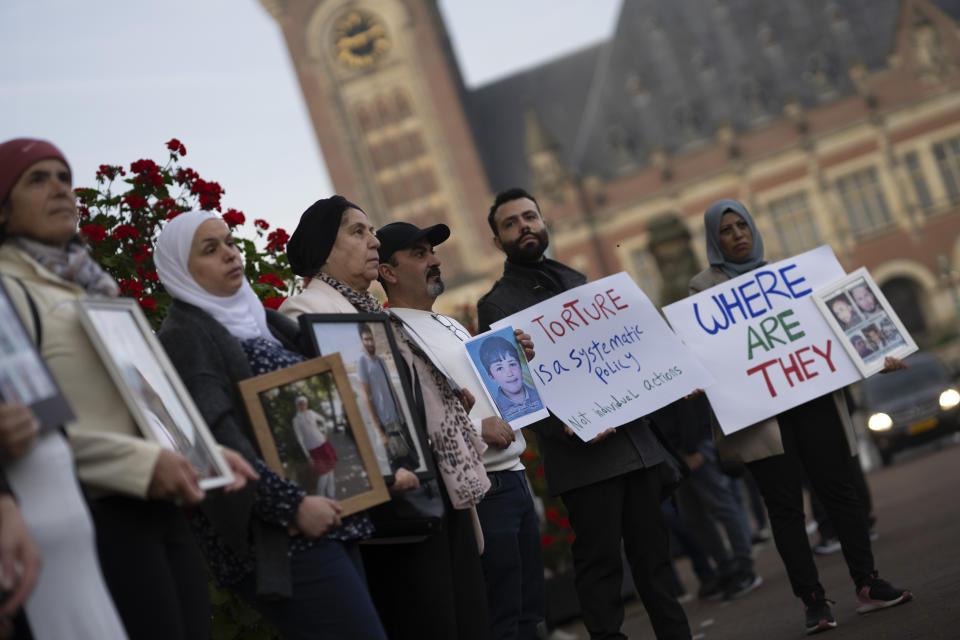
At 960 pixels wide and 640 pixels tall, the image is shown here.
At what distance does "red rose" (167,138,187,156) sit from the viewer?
19.9 feet

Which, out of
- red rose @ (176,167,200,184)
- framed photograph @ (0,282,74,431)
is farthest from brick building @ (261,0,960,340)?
framed photograph @ (0,282,74,431)

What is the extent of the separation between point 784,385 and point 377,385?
2.71m

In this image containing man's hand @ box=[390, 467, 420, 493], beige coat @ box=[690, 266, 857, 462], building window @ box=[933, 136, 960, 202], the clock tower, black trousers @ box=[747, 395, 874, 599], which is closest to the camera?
man's hand @ box=[390, 467, 420, 493]

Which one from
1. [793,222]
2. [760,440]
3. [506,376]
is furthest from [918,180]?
[506,376]

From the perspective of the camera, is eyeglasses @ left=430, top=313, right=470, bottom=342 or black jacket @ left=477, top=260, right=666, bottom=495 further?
black jacket @ left=477, top=260, right=666, bottom=495

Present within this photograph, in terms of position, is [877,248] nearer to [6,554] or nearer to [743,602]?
[743,602]

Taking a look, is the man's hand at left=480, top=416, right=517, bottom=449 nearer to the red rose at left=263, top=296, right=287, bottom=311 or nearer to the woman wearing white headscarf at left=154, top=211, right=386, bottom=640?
the woman wearing white headscarf at left=154, top=211, right=386, bottom=640

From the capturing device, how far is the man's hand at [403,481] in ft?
11.3

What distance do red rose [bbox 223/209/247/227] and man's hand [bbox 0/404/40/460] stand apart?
3.69m

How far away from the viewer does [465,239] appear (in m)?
52.3

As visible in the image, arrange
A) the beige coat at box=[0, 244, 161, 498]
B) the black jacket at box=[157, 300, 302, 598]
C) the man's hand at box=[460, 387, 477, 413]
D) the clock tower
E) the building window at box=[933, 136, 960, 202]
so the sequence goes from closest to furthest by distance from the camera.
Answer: the beige coat at box=[0, 244, 161, 498] → the black jacket at box=[157, 300, 302, 598] → the man's hand at box=[460, 387, 477, 413] → the building window at box=[933, 136, 960, 202] → the clock tower

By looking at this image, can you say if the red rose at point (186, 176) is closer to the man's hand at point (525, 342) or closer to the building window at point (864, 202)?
→ the man's hand at point (525, 342)

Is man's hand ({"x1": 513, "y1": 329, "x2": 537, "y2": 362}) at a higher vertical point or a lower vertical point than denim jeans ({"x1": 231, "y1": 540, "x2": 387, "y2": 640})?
higher

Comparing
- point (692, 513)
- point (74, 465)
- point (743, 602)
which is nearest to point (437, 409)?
point (74, 465)
